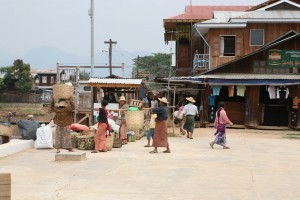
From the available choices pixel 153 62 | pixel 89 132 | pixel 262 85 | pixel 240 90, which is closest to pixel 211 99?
pixel 240 90

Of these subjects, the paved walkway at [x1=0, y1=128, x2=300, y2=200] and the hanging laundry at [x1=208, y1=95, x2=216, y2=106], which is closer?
the paved walkway at [x1=0, y1=128, x2=300, y2=200]

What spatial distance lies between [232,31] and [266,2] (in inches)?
159

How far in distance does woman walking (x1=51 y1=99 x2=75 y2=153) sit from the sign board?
15.1 m

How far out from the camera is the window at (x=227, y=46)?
2652cm

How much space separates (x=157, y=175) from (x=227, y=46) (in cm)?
1874

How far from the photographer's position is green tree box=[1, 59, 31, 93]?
190 feet

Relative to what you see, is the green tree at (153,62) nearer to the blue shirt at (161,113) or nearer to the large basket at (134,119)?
the large basket at (134,119)

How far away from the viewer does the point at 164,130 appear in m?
12.9

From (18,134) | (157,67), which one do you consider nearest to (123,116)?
(18,134)

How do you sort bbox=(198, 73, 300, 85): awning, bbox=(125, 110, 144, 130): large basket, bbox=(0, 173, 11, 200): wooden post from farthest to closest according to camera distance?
1. bbox=(198, 73, 300, 85): awning
2. bbox=(125, 110, 144, 130): large basket
3. bbox=(0, 173, 11, 200): wooden post

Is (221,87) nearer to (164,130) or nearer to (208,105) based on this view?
(208,105)

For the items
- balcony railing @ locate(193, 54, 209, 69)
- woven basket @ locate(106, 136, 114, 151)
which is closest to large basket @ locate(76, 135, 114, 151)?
woven basket @ locate(106, 136, 114, 151)

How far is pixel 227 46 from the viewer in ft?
88.0

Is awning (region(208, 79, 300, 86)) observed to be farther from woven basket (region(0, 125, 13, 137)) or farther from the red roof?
woven basket (region(0, 125, 13, 137))
